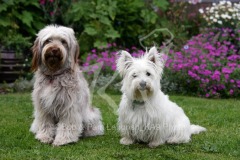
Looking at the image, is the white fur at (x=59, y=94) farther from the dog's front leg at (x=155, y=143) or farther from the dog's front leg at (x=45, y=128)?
the dog's front leg at (x=155, y=143)

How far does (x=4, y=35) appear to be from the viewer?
11.8 metres

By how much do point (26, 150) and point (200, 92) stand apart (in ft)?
18.1

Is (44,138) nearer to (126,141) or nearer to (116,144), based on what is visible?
(116,144)

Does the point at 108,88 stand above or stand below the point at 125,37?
below

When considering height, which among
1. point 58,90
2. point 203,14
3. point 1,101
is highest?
point 203,14

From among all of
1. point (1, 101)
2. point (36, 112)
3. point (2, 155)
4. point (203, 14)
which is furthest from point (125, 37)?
point (2, 155)

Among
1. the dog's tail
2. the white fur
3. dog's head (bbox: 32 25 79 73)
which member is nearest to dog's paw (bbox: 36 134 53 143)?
the white fur

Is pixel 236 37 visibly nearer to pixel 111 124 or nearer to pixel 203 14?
pixel 203 14

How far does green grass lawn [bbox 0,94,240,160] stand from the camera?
5.33m

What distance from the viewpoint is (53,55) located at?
5.61m

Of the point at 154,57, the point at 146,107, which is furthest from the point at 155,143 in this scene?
the point at 154,57

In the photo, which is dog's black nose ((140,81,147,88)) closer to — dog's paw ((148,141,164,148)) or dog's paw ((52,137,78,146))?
dog's paw ((148,141,164,148))

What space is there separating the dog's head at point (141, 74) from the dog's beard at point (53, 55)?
77cm

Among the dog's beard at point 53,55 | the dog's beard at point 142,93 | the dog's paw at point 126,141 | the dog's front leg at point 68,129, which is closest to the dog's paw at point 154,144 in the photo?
the dog's paw at point 126,141
